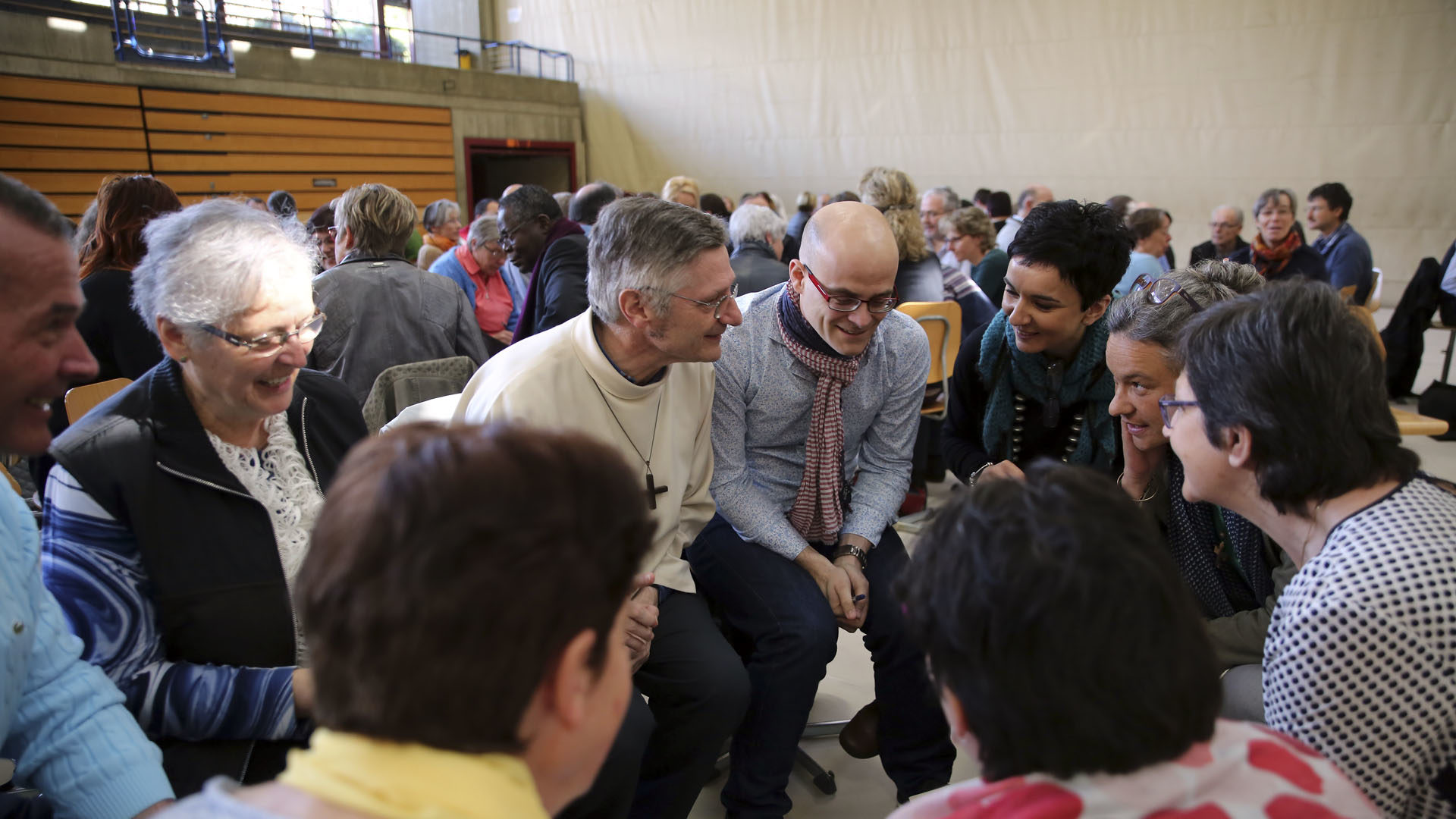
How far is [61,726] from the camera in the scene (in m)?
1.07

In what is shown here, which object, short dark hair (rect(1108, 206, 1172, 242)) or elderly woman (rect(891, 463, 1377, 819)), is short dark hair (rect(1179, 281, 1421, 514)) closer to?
elderly woman (rect(891, 463, 1377, 819))

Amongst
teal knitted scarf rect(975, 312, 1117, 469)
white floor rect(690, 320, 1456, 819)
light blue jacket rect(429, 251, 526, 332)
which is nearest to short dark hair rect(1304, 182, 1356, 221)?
teal knitted scarf rect(975, 312, 1117, 469)

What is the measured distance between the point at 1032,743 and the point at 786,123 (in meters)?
10.9

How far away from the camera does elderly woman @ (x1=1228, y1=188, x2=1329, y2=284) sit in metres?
4.82

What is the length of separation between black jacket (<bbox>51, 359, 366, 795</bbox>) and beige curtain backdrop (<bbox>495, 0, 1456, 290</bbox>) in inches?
373

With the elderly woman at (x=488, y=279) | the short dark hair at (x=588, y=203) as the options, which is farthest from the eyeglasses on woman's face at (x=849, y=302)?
the short dark hair at (x=588, y=203)

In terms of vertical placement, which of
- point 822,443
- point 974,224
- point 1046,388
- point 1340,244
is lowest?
point 822,443

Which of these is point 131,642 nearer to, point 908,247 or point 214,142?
point 908,247

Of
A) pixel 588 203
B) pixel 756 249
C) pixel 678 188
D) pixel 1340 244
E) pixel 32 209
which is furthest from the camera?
pixel 678 188

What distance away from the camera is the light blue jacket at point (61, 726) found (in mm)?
1054

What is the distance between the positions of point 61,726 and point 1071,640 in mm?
1188

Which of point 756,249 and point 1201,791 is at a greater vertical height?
point 756,249

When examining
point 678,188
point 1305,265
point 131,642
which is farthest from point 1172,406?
point 678,188

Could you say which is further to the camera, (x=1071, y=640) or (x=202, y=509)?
(x=202, y=509)
